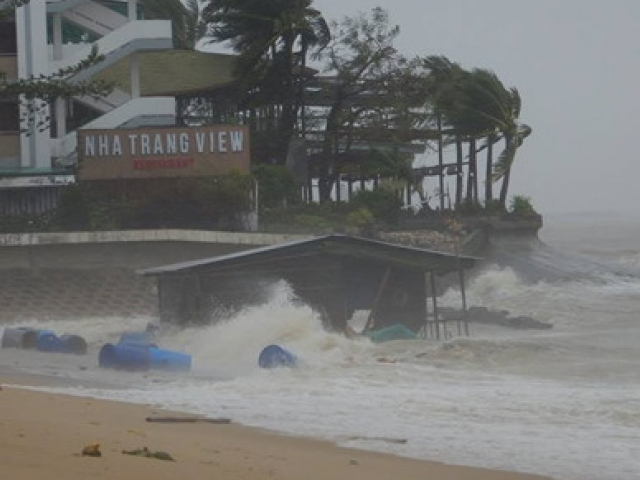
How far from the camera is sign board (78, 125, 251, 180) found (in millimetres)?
37375

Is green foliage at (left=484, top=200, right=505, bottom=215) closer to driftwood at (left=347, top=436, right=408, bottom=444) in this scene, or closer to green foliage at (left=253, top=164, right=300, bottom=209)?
green foliage at (left=253, top=164, right=300, bottom=209)

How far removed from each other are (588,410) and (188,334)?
34.7 feet

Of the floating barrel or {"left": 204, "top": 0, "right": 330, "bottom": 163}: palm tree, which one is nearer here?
the floating barrel

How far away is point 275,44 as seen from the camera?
47062mm

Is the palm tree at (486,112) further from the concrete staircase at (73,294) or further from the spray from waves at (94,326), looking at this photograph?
the spray from waves at (94,326)

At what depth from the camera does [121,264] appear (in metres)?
34.6

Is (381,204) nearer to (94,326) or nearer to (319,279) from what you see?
(94,326)

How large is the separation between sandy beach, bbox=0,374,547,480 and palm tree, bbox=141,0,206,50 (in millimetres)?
41240

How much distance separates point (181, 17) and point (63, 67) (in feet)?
63.1

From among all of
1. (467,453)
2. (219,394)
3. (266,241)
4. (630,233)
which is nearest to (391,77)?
(266,241)

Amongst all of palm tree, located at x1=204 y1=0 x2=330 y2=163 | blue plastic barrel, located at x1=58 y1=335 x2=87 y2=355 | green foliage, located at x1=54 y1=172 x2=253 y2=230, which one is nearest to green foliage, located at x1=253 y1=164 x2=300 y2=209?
green foliage, located at x1=54 y1=172 x2=253 y2=230

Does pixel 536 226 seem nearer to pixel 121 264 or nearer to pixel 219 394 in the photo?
pixel 121 264

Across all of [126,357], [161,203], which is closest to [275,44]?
[161,203]

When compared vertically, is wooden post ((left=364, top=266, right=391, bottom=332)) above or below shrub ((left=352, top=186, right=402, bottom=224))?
below
